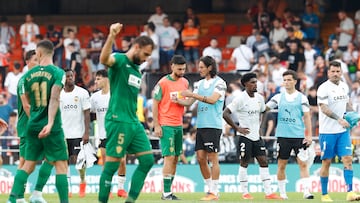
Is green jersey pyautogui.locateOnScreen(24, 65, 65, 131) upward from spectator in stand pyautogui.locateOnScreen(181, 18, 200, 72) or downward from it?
downward

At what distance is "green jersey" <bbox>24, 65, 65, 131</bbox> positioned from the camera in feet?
50.6

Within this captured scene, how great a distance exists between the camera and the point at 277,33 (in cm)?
3262

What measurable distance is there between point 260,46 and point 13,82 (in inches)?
297

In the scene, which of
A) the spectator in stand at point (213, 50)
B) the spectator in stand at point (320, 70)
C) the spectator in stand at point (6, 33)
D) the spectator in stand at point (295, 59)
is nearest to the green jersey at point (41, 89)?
the spectator in stand at point (320, 70)

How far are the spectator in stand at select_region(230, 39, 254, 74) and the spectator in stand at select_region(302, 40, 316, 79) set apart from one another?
160 cm

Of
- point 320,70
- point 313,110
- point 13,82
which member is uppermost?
point 320,70

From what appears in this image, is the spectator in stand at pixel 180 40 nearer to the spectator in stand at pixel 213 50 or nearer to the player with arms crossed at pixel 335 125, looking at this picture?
the spectator in stand at pixel 213 50

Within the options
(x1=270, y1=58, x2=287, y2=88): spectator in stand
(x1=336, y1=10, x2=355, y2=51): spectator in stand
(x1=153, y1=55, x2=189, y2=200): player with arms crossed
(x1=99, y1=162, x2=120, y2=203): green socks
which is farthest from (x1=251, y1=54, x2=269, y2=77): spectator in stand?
(x1=99, y1=162, x2=120, y2=203): green socks

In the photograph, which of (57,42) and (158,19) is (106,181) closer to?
(57,42)

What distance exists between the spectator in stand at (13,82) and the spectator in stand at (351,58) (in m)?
9.80

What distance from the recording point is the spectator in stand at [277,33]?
3250 cm

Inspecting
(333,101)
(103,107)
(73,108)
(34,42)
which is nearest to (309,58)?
(34,42)

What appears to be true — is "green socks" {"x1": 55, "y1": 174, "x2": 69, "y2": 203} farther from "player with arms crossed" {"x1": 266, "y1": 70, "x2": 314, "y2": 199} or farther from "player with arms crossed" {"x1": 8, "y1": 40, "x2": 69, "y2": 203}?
"player with arms crossed" {"x1": 266, "y1": 70, "x2": 314, "y2": 199}

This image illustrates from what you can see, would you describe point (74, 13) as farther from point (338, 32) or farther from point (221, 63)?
point (338, 32)
